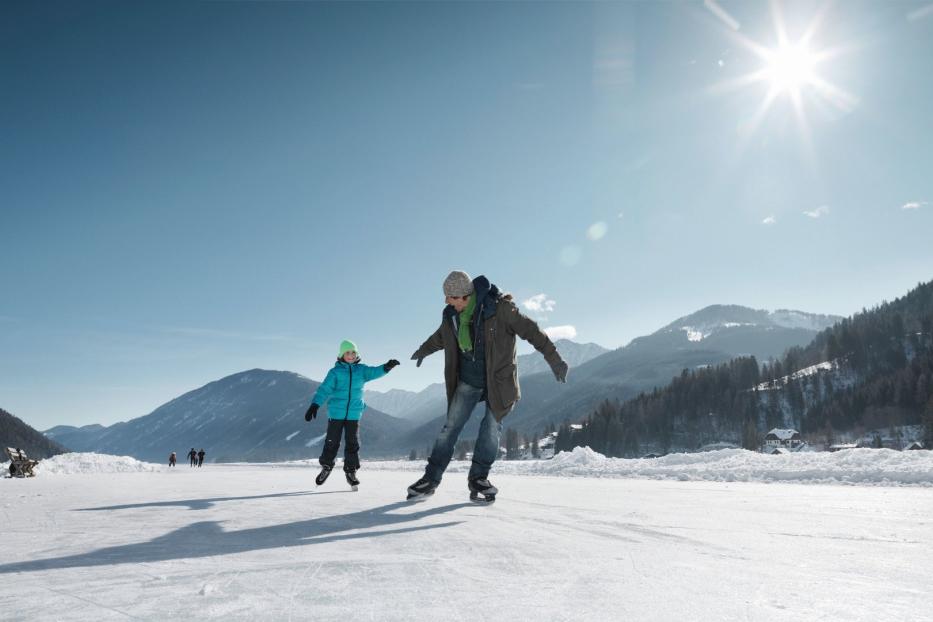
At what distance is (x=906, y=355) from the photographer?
14300cm

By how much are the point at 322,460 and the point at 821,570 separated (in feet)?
22.0

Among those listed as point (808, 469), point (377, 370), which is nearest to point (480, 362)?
point (377, 370)

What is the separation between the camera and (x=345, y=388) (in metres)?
7.45

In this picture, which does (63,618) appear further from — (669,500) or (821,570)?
(669,500)

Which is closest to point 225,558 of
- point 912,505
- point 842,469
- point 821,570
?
point 821,570

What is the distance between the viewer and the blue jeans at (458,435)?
17.4ft

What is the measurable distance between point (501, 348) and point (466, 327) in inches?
17.5

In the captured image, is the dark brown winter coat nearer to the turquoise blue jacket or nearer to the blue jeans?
the blue jeans

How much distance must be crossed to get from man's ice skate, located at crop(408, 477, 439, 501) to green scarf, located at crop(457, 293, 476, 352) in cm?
149

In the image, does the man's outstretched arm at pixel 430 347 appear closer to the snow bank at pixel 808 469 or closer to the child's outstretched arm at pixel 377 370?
the child's outstretched arm at pixel 377 370

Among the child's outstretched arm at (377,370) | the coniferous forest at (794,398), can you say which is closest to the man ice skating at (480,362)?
the child's outstretched arm at (377,370)

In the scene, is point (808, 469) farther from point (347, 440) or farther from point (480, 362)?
point (347, 440)

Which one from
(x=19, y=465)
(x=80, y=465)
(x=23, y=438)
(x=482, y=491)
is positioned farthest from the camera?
(x=23, y=438)

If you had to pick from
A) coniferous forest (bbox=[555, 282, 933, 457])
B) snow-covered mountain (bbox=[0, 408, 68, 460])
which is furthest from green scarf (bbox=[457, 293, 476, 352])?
snow-covered mountain (bbox=[0, 408, 68, 460])
